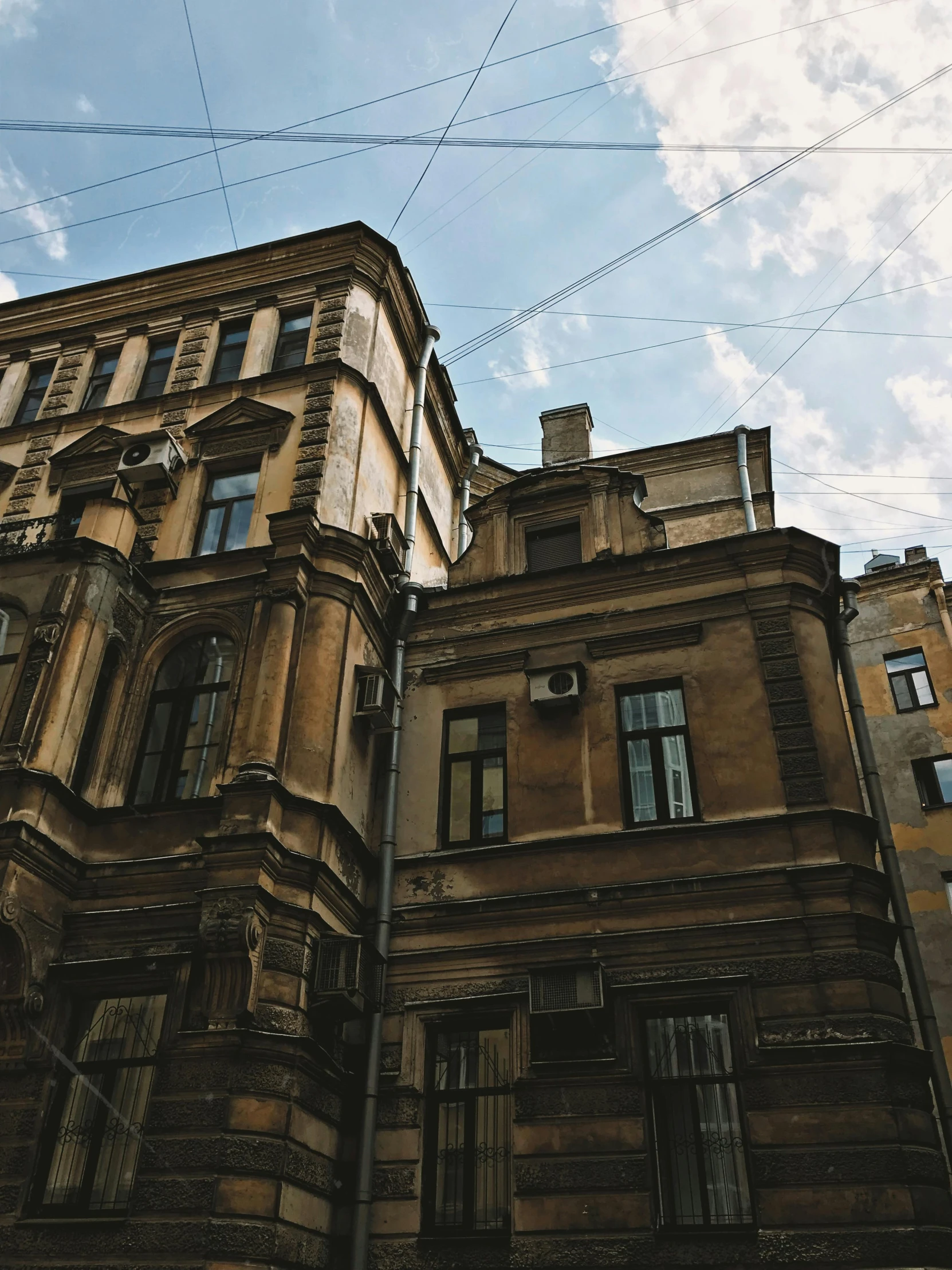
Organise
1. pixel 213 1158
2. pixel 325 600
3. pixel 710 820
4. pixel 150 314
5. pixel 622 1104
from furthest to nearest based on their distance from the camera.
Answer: pixel 150 314
pixel 325 600
pixel 710 820
pixel 622 1104
pixel 213 1158

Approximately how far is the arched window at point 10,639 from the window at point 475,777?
5.30 metres

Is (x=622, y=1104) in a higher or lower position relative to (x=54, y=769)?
lower

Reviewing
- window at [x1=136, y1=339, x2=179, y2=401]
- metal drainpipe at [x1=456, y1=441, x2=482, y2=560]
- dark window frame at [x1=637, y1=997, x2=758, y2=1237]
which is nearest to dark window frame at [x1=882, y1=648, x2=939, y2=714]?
metal drainpipe at [x1=456, y1=441, x2=482, y2=560]

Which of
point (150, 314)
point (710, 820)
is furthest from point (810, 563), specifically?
point (150, 314)

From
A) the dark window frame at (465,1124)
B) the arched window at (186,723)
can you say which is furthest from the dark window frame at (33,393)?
the dark window frame at (465,1124)

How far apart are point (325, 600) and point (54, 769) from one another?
3.60 m

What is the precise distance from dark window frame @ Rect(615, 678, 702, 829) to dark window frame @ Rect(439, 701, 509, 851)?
1.42 metres

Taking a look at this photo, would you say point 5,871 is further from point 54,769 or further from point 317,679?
point 317,679

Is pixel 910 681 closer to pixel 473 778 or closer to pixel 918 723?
pixel 918 723

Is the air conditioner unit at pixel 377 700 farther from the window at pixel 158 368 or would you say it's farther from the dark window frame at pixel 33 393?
the dark window frame at pixel 33 393

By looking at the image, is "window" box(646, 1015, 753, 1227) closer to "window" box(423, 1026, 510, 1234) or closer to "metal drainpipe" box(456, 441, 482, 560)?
"window" box(423, 1026, 510, 1234)

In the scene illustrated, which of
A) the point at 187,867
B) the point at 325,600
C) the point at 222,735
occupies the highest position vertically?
the point at 325,600

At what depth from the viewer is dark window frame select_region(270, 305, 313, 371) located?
16.2 m

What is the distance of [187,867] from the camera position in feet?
34.4
